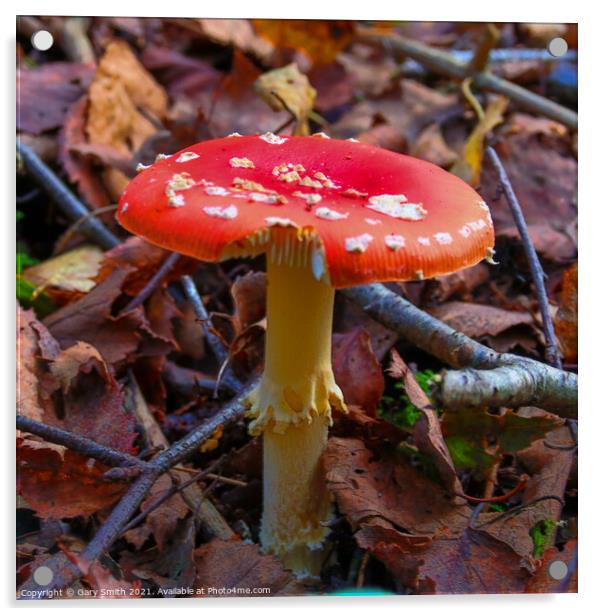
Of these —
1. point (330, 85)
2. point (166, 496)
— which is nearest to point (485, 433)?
point (166, 496)

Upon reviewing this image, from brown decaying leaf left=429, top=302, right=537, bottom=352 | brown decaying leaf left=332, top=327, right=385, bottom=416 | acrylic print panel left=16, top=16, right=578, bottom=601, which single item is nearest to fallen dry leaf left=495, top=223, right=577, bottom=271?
acrylic print panel left=16, top=16, right=578, bottom=601

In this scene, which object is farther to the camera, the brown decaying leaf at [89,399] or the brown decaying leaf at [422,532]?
the brown decaying leaf at [89,399]

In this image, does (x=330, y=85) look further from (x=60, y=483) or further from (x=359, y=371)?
(x=60, y=483)

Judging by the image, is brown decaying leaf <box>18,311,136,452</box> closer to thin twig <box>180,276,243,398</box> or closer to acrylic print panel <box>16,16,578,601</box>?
acrylic print panel <box>16,16,578,601</box>

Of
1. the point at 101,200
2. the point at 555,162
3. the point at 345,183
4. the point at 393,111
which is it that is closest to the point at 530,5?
the point at 555,162

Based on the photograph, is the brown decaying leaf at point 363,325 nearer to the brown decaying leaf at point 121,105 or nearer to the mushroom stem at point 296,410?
the mushroom stem at point 296,410

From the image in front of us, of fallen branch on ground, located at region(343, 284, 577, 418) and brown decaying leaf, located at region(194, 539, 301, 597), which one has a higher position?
fallen branch on ground, located at region(343, 284, 577, 418)

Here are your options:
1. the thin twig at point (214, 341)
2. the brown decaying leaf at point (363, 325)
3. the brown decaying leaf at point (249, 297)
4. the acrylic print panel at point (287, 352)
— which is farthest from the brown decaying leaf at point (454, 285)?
the thin twig at point (214, 341)
